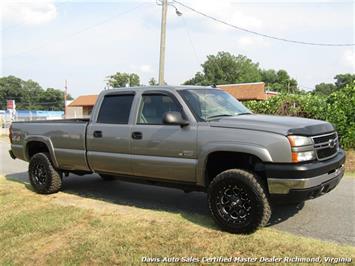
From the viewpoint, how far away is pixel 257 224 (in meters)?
4.99

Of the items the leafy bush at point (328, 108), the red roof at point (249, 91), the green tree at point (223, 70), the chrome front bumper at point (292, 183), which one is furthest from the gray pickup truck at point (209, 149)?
the green tree at point (223, 70)

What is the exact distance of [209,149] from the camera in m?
5.38

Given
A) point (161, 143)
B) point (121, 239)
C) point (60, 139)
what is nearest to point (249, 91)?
point (60, 139)

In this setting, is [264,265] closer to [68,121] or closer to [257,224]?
[257,224]

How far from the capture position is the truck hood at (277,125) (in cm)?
491

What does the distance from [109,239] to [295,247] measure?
219 centimetres

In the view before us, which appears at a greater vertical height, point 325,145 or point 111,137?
point 325,145

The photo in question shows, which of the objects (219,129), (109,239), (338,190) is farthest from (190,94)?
(338,190)

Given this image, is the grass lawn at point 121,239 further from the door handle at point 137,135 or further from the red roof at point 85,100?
the red roof at point 85,100

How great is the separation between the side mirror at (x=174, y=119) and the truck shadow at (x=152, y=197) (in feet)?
4.43

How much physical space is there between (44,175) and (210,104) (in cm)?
365

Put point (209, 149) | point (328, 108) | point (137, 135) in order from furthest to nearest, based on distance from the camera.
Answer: point (328, 108) → point (137, 135) → point (209, 149)

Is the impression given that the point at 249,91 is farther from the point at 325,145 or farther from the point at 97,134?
the point at 325,145

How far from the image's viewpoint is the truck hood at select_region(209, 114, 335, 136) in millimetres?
4910
